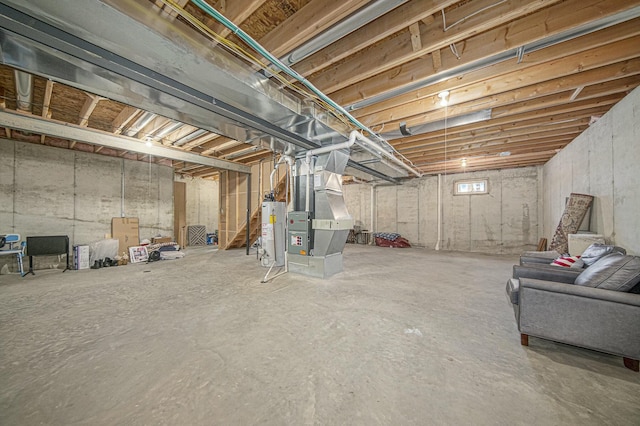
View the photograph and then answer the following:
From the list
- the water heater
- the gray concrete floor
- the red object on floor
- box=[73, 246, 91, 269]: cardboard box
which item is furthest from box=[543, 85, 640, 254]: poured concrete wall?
box=[73, 246, 91, 269]: cardboard box

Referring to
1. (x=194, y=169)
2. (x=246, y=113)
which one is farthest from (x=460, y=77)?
(x=194, y=169)

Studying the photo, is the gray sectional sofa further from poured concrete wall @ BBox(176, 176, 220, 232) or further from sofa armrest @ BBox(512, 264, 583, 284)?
poured concrete wall @ BBox(176, 176, 220, 232)

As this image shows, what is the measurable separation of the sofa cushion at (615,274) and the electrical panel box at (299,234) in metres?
3.38

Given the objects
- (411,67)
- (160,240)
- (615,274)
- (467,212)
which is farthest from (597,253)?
(160,240)

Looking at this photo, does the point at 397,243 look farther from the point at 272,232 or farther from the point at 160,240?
the point at 160,240

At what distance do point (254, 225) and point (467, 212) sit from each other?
712 centimetres

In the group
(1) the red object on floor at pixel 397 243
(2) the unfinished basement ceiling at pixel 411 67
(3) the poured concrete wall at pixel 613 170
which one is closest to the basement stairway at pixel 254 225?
(2) the unfinished basement ceiling at pixel 411 67

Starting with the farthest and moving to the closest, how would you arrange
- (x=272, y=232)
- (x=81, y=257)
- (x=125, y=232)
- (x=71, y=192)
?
(x=125, y=232) → (x=71, y=192) → (x=81, y=257) → (x=272, y=232)

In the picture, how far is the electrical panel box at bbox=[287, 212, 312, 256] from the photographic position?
4.24 meters

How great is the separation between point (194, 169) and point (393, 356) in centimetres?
881

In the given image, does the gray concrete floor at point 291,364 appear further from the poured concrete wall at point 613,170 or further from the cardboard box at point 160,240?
the cardboard box at point 160,240

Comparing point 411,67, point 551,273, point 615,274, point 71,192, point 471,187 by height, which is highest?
point 411,67

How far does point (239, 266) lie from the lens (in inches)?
198

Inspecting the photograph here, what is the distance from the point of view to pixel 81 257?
16.2ft
